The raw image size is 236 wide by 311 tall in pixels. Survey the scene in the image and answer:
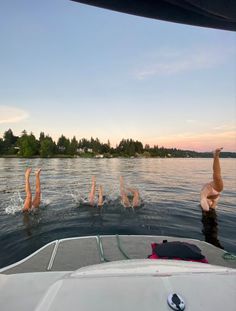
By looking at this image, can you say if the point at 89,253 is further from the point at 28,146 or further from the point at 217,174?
the point at 28,146

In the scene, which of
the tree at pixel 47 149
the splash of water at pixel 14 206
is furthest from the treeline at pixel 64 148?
the splash of water at pixel 14 206

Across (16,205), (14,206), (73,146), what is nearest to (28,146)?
(73,146)

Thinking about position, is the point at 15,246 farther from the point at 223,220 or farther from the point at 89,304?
the point at 223,220

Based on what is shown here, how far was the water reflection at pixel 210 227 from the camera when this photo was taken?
1100 cm

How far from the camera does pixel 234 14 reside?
10.3ft

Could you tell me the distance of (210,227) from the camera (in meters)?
12.9

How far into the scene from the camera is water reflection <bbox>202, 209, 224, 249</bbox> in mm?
11003

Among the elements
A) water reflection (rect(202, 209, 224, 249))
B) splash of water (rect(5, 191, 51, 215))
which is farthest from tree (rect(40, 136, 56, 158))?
water reflection (rect(202, 209, 224, 249))

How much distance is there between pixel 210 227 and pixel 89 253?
8.13 metres

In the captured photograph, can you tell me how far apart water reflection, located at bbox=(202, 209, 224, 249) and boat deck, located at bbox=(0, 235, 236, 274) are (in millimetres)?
3630

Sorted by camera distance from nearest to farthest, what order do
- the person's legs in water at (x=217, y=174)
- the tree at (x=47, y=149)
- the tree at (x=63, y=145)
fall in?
the person's legs in water at (x=217, y=174)
the tree at (x=47, y=149)
the tree at (x=63, y=145)

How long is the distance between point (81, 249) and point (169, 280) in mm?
3859

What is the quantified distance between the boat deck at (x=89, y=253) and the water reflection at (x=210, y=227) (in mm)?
3630

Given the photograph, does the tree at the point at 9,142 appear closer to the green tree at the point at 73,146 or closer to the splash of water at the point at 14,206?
the green tree at the point at 73,146
